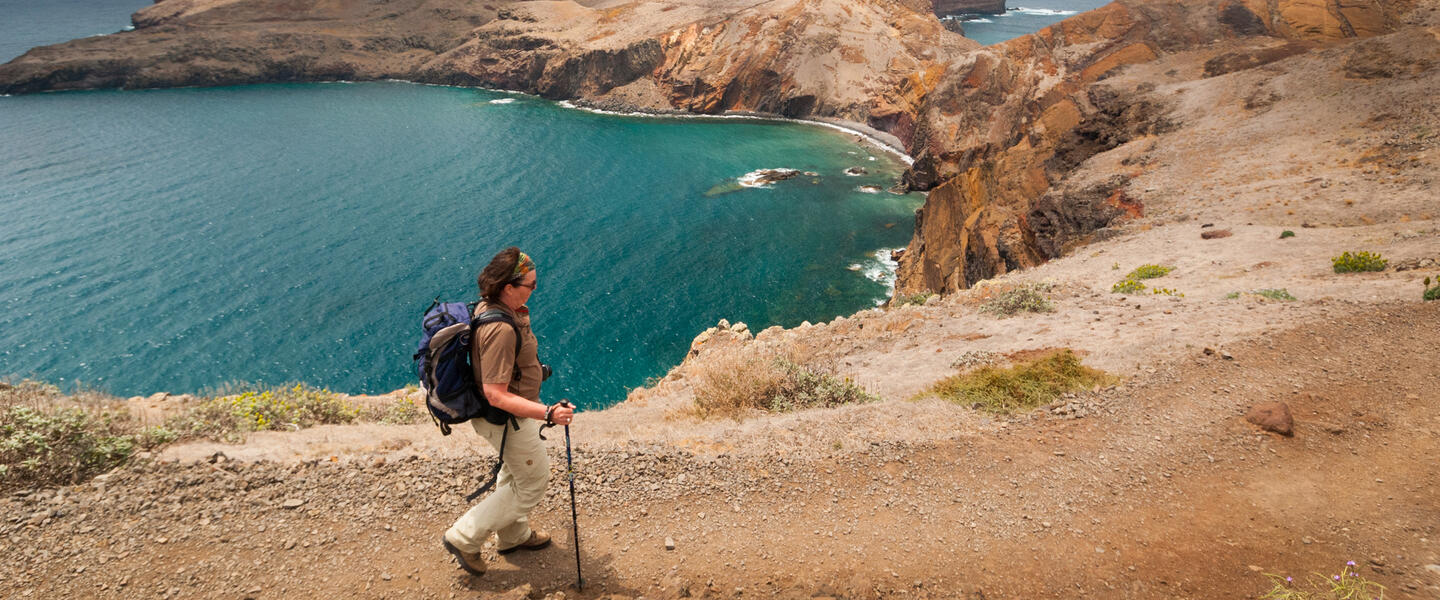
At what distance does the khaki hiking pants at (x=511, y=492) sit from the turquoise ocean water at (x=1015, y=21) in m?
141

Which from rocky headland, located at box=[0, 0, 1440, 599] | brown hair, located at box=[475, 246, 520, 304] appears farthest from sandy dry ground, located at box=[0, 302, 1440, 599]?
brown hair, located at box=[475, 246, 520, 304]

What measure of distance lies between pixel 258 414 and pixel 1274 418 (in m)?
13.3

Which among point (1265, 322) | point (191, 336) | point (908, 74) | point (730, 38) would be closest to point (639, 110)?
point (730, 38)

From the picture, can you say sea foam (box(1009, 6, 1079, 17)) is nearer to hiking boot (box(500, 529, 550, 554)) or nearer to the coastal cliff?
the coastal cliff

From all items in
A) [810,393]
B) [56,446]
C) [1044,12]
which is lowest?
[810,393]

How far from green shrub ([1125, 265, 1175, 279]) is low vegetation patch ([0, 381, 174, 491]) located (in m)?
20.0

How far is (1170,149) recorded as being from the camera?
82.5 ft

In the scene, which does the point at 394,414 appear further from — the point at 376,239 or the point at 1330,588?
the point at 376,239

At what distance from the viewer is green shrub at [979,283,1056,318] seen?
14.9 meters

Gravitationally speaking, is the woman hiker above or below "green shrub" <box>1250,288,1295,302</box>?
above

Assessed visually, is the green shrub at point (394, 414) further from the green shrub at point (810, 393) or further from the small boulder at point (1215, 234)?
the small boulder at point (1215, 234)

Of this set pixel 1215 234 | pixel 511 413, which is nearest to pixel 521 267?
pixel 511 413

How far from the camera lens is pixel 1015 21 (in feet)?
528

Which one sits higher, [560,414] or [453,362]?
[453,362]
